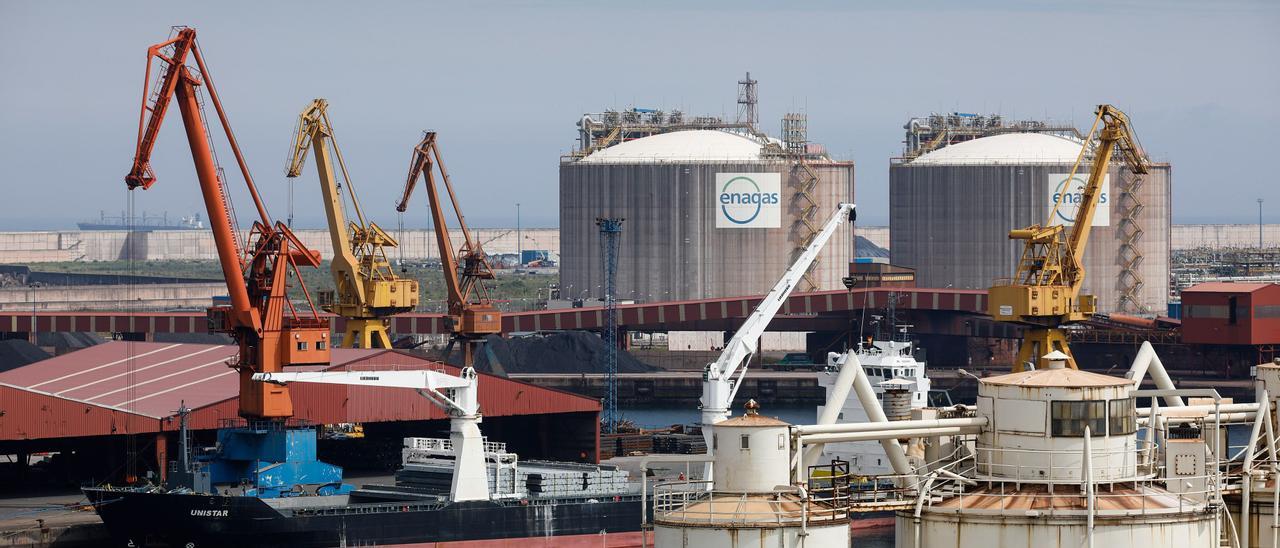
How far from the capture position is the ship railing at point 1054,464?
3700 cm

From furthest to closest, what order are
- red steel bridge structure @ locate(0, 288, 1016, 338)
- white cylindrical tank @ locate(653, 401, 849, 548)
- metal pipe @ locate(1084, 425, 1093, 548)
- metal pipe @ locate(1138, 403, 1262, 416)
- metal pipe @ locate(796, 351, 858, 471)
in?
red steel bridge structure @ locate(0, 288, 1016, 338) < metal pipe @ locate(1138, 403, 1262, 416) < metal pipe @ locate(796, 351, 858, 471) < metal pipe @ locate(1084, 425, 1093, 548) < white cylindrical tank @ locate(653, 401, 849, 548)

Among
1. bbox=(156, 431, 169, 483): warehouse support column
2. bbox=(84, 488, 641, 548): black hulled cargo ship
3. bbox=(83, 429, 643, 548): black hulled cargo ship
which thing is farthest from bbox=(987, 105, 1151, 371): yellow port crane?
bbox=(156, 431, 169, 483): warehouse support column

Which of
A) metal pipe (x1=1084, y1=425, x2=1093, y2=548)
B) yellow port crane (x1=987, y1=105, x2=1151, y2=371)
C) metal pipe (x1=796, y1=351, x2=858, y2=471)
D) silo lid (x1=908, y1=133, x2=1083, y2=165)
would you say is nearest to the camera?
metal pipe (x1=1084, y1=425, x2=1093, y2=548)

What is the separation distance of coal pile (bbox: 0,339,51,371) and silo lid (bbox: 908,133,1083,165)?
211 ft

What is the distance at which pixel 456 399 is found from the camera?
6931cm

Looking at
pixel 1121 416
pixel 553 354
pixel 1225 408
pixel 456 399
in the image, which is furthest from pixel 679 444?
pixel 1121 416

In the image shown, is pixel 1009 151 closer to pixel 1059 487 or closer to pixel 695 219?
pixel 695 219

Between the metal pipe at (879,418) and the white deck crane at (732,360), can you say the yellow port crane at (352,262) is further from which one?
the metal pipe at (879,418)

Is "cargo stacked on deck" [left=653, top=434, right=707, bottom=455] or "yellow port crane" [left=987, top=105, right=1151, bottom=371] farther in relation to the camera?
"cargo stacked on deck" [left=653, top=434, right=707, bottom=455]

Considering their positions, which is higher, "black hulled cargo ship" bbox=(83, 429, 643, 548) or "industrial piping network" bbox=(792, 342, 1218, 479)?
"industrial piping network" bbox=(792, 342, 1218, 479)

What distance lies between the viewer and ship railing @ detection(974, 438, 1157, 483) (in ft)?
121

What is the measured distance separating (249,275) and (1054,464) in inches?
1685

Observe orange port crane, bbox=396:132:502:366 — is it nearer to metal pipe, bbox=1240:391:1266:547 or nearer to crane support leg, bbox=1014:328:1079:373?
crane support leg, bbox=1014:328:1079:373

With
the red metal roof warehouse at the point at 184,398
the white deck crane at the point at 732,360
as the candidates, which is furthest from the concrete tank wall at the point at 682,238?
the white deck crane at the point at 732,360
